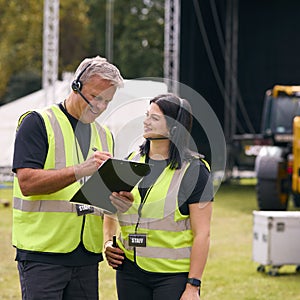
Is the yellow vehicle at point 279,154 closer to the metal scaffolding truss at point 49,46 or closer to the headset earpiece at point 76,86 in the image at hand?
the metal scaffolding truss at point 49,46

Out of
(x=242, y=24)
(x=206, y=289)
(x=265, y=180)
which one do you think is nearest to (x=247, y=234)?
(x=265, y=180)

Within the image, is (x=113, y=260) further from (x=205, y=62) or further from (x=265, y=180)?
(x=205, y=62)

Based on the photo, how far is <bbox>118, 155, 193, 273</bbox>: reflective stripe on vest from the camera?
154 inches

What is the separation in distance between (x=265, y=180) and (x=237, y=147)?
6266 millimetres

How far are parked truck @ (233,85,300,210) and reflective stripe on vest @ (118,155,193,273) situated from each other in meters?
9.33

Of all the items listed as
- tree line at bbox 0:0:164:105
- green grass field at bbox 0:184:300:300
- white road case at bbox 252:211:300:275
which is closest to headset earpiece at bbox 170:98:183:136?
green grass field at bbox 0:184:300:300

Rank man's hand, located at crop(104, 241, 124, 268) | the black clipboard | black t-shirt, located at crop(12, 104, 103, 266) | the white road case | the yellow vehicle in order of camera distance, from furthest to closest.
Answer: the yellow vehicle
the white road case
man's hand, located at crop(104, 241, 124, 268)
black t-shirt, located at crop(12, 104, 103, 266)
the black clipboard

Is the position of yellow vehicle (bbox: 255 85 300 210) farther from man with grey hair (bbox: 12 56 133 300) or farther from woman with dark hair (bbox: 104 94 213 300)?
man with grey hair (bbox: 12 56 133 300)

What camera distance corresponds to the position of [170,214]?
391 cm

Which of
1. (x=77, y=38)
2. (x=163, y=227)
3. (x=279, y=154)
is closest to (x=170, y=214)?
(x=163, y=227)

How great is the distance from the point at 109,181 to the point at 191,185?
385 millimetres

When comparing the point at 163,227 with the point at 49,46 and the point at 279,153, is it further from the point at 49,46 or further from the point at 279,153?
the point at 49,46

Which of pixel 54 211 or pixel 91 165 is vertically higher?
pixel 91 165

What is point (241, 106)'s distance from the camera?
22.1 metres
